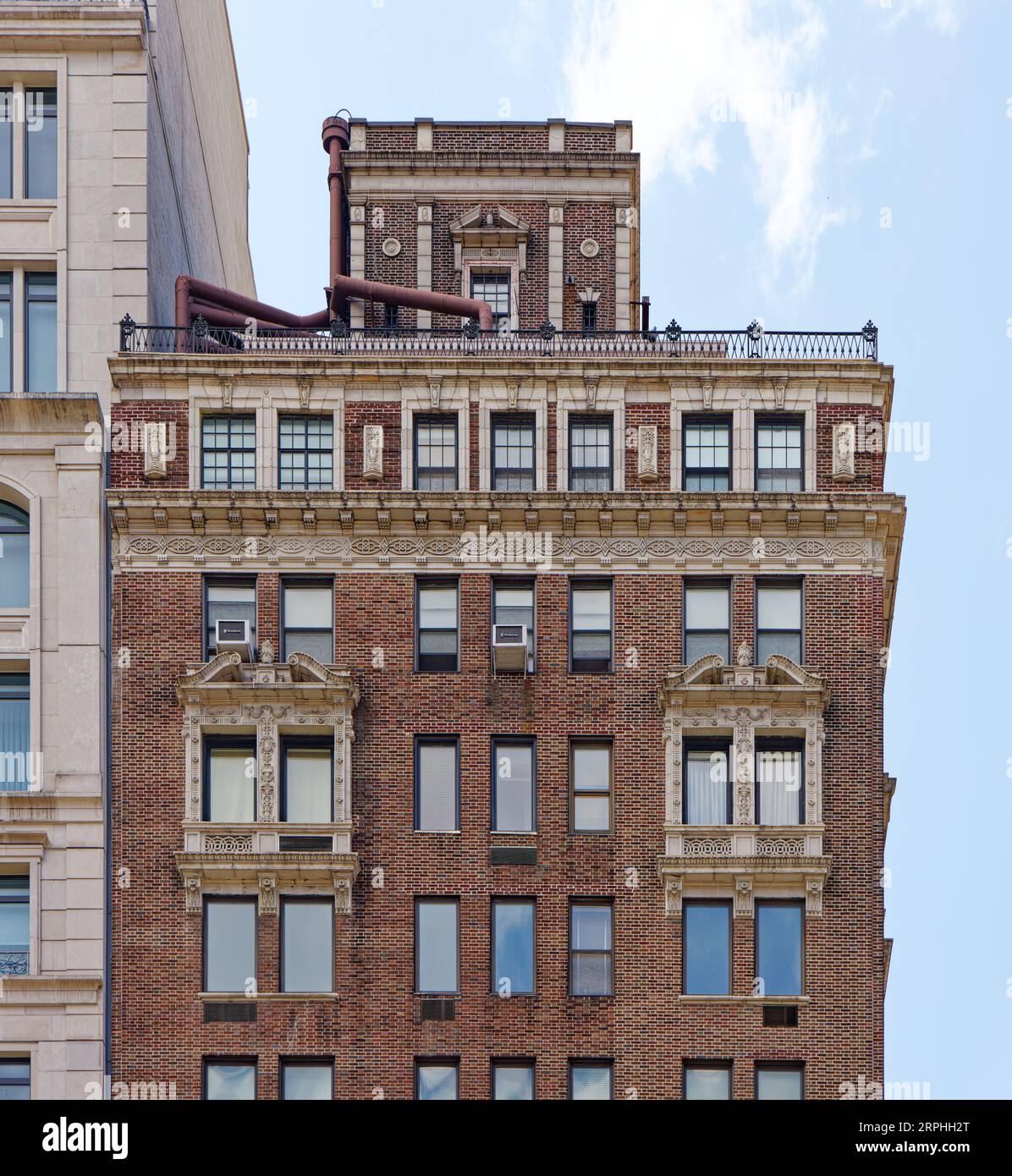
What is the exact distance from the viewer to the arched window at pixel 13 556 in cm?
4834

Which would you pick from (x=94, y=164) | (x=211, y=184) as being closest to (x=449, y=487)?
(x=94, y=164)

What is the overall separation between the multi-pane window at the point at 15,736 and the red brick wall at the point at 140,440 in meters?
4.31

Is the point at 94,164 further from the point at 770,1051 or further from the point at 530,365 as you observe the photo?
the point at 770,1051

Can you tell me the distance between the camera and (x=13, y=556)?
48656 millimetres

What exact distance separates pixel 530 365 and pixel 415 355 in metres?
2.37

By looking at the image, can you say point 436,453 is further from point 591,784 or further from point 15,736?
point 15,736

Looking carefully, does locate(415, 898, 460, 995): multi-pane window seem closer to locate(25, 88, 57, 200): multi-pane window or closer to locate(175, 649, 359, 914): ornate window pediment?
locate(175, 649, 359, 914): ornate window pediment

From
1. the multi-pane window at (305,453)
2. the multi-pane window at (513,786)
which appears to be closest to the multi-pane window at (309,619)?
Answer: the multi-pane window at (305,453)

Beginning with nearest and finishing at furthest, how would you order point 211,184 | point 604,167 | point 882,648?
point 882,648 → point 604,167 → point 211,184

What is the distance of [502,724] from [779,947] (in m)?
6.49

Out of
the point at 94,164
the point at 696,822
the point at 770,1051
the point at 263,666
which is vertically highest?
the point at 94,164

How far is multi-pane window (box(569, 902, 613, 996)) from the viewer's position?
45969mm

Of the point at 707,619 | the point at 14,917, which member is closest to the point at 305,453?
the point at 707,619

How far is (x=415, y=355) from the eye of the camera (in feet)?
164
